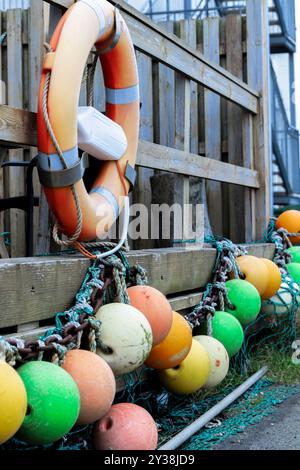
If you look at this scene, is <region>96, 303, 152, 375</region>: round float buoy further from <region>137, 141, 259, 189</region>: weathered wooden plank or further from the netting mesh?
<region>137, 141, 259, 189</region>: weathered wooden plank

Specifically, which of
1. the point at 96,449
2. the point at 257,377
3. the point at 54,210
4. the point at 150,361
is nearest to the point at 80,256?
the point at 54,210

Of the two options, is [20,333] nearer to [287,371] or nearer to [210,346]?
[210,346]

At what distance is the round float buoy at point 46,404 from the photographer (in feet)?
7.25

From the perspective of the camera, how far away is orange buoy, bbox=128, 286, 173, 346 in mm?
2955

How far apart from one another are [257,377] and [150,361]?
1.32 m

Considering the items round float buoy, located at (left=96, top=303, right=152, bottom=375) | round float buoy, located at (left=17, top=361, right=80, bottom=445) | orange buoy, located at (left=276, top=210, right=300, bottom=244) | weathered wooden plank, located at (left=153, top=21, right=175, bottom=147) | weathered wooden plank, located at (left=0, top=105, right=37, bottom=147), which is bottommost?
round float buoy, located at (left=17, top=361, right=80, bottom=445)

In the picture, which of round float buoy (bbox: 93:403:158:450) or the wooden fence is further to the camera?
the wooden fence

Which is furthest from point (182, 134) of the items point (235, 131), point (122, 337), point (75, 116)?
point (122, 337)

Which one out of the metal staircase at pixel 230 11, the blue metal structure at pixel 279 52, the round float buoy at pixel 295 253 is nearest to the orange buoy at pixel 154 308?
the round float buoy at pixel 295 253

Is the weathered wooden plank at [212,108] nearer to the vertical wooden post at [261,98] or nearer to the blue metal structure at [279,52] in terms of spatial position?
the vertical wooden post at [261,98]

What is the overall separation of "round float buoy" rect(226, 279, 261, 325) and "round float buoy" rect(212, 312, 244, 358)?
157 mm

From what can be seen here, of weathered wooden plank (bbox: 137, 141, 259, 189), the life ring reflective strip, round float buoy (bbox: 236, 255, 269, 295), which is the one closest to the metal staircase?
weathered wooden plank (bbox: 137, 141, 259, 189)

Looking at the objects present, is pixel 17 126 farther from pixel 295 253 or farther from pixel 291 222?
pixel 291 222

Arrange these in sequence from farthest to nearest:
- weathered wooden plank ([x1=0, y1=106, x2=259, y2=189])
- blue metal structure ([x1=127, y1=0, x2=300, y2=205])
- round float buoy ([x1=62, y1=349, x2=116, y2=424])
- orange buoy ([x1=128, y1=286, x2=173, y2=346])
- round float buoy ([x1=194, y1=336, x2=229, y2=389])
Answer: blue metal structure ([x1=127, y1=0, x2=300, y2=205]), round float buoy ([x1=194, y1=336, x2=229, y2=389]), orange buoy ([x1=128, y1=286, x2=173, y2=346]), weathered wooden plank ([x1=0, y1=106, x2=259, y2=189]), round float buoy ([x1=62, y1=349, x2=116, y2=424])
